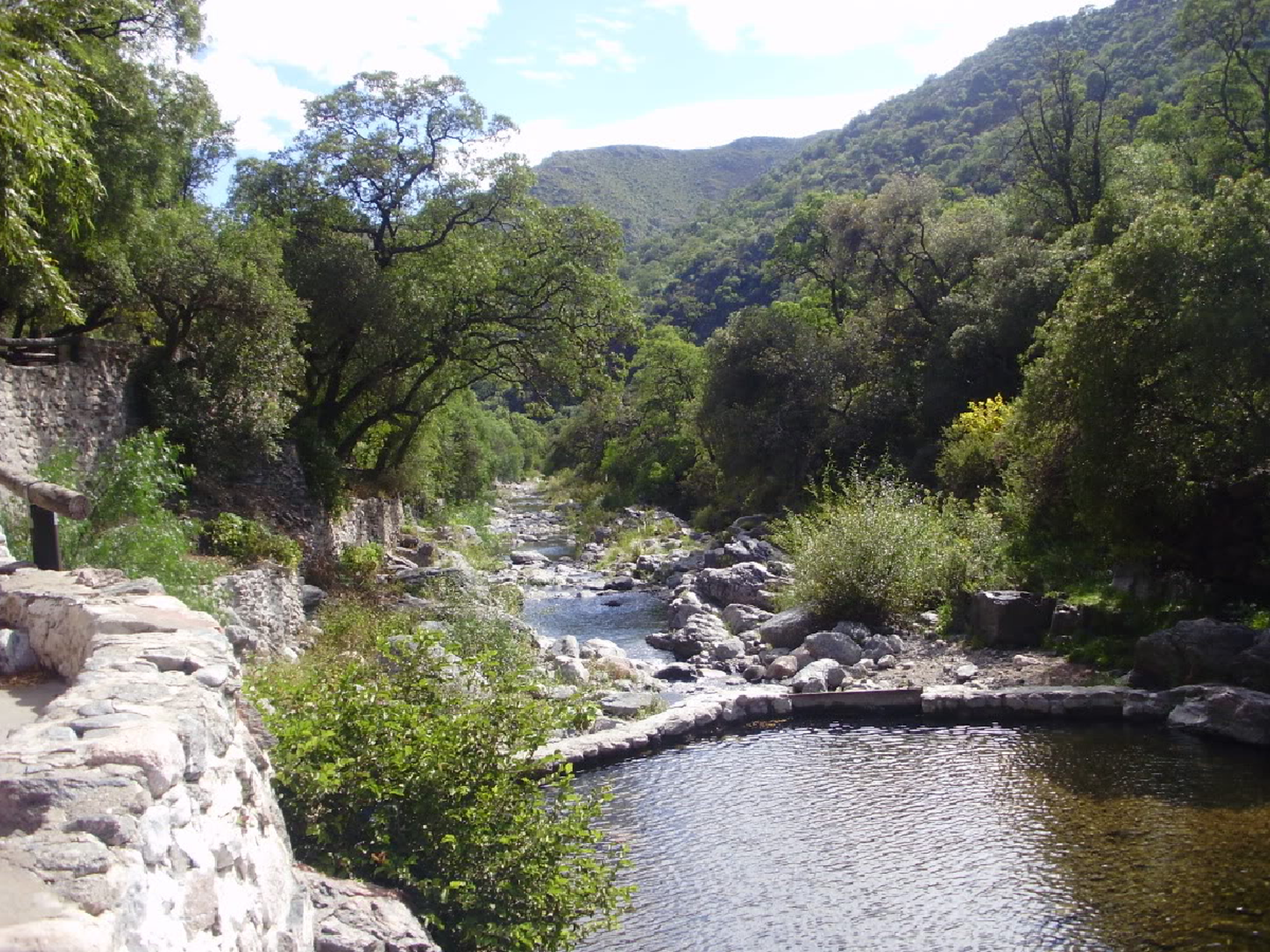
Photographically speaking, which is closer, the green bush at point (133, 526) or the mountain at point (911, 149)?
the green bush at point (133, 526)

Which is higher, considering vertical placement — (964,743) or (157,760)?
(157,760)

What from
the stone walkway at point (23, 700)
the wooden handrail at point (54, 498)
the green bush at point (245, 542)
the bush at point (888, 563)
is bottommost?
the bush at point (888, 563)

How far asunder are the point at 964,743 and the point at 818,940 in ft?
16.8

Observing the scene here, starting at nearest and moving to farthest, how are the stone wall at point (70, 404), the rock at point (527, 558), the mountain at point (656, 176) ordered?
the stone wall at point (70, 404) < the rock at point (527, 558) < the mountain at point (656, 176)

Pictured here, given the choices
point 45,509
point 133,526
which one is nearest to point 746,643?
point 133,526

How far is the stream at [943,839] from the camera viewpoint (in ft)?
24.4

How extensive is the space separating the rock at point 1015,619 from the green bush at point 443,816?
35.2ft

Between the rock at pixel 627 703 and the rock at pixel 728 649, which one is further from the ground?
the rock at pixel 627 703

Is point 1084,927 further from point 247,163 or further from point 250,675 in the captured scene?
point 247,163

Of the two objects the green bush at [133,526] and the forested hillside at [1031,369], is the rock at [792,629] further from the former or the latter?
the green bush at [133,526]

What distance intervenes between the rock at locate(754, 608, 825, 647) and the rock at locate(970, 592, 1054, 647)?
2.98 metres

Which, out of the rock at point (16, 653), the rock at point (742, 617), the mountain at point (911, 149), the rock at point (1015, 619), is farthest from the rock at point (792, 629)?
the mountain at point (911, 149)

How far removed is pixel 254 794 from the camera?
14.5ft

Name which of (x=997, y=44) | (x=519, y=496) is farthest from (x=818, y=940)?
(x=997, y=44)
